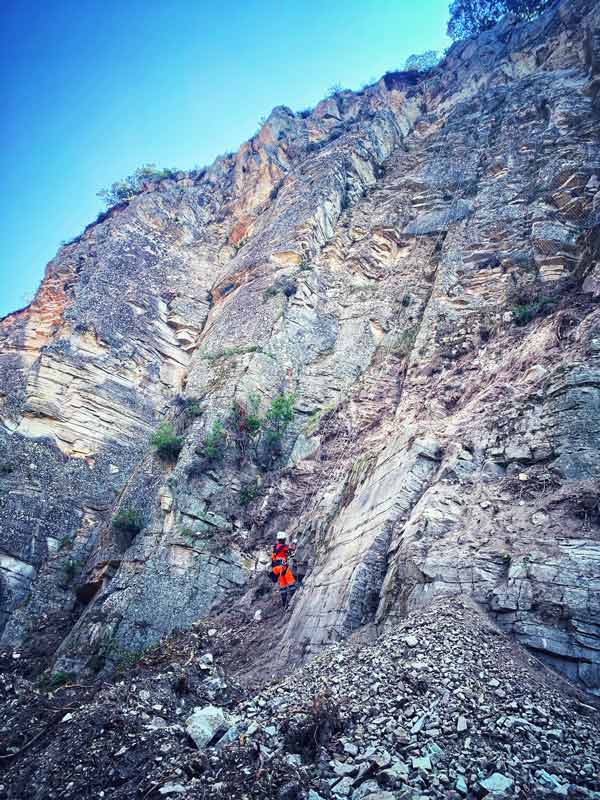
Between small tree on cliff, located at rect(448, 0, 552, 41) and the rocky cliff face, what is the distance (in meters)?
5.43

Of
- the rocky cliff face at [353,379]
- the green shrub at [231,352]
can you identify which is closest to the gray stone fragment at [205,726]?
the rocky cliff face at [353,379]

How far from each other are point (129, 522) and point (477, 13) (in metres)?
34.8

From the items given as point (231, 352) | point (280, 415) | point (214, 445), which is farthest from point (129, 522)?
point (231, 352)

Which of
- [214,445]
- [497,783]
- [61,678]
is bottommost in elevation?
[61,678]

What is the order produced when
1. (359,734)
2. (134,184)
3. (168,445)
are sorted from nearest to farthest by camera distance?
(359,734) < (168,445) < (134,184)

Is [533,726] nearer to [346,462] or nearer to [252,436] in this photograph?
[346,462]

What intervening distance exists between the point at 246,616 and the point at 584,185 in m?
13.6

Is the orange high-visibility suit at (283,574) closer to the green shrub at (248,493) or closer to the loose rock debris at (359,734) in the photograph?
the loose rock debris at (359,734)

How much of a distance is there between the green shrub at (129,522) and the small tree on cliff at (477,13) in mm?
31373

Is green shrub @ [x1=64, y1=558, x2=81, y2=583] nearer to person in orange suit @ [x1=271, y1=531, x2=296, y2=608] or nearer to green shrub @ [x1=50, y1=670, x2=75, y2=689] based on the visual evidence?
green shrub @ [x1=50, y1=670, x2=75, y2=689]

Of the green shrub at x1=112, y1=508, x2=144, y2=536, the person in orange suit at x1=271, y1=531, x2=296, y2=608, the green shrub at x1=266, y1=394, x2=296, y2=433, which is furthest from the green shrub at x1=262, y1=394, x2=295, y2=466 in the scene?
the person in orange suit at x1=271, y1=531, x2=296, y2=608

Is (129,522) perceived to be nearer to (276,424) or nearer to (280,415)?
(276,424)

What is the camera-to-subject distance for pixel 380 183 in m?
22.2

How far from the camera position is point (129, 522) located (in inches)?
516
